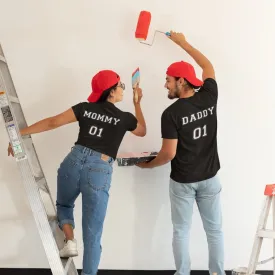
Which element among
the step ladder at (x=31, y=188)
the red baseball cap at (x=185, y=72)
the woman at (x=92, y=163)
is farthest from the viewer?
the red baseball cap at (x=185, y=72)

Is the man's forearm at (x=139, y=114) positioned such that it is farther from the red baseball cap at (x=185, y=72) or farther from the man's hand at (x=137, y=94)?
the red baseball cap at (x=185, y=72)

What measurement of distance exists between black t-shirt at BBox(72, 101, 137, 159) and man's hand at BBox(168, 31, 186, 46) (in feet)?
2.03

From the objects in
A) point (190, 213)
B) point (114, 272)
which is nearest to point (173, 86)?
point (190, 213)

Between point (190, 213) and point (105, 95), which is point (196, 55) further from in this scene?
point (190, 213)

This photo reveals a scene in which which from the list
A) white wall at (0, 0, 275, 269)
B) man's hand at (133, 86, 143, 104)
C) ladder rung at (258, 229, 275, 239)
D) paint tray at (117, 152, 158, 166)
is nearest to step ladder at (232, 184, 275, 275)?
ladder rung at (258, 229, 275, 239)

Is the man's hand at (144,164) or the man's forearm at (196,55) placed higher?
the man's forearm at (196,55)

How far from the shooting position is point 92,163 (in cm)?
216

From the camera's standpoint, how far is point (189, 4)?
2584 mm

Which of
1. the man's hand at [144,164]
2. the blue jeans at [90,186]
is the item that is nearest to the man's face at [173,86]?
the man's hand at [144,164]

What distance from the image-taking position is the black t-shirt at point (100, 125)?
2.20 meters

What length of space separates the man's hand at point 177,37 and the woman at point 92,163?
49 cm

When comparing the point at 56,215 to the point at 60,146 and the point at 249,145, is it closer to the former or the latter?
the point at 60,146

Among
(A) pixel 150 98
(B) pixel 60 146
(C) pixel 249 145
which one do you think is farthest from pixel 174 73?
(B) pixel 60 146

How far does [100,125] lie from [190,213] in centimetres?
76
